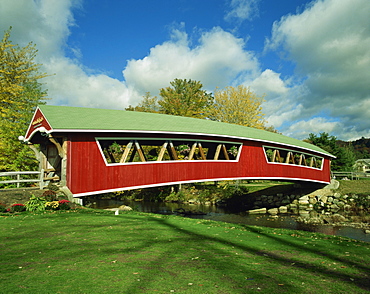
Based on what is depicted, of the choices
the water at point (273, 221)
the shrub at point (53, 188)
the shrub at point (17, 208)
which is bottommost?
the water at point (273, 221)

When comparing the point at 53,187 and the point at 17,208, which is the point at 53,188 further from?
the point at 17,208

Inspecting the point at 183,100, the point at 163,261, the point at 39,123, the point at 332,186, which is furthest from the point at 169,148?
the point at 183,100

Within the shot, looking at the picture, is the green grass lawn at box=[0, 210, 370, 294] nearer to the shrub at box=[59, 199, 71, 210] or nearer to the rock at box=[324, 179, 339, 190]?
Answer: the shrub at box=[59, 199, 71, 210]

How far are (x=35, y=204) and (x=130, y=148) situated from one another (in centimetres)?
473

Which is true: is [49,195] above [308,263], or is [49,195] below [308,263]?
above

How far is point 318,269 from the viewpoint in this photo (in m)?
5.39

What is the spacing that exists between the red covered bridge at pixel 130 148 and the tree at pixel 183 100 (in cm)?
1462

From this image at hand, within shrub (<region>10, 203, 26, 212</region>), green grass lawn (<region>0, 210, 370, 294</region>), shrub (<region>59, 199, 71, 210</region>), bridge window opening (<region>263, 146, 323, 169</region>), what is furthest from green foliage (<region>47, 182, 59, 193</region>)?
bridge window opening (<region>263, 146, 323, 169</region>)

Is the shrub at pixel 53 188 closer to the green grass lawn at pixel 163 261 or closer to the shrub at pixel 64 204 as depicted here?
the shrub at pixel 64 204

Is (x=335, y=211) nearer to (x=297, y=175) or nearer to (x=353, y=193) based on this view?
(x=353, y=193)

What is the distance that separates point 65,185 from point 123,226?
5.04m

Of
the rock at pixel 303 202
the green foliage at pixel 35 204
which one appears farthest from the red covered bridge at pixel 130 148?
the rock at pixel 303 202

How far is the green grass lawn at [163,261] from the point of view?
409cm

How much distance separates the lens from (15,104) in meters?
21.9
